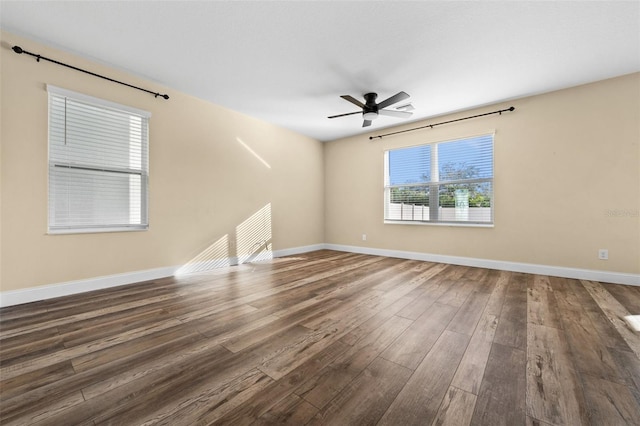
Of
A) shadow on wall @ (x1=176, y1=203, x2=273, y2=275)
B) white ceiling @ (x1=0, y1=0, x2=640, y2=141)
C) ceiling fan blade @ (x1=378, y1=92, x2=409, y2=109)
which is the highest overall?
white ceiling @ (x1=0, y1=0, x2=640, y2=141)

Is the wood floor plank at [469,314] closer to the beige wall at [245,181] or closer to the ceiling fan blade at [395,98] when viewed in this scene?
the beige wall at [245,181]

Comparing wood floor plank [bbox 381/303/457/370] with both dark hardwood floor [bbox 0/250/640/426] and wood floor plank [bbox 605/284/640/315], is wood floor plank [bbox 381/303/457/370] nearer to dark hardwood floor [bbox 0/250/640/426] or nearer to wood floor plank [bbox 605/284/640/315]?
dark hardwood floor [bbox 0/250/640/426]

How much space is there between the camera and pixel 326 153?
632cm

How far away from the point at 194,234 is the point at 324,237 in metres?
3.23

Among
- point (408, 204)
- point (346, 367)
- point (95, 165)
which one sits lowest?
point (346, 367)

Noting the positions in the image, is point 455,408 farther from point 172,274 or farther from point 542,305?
point 172,274

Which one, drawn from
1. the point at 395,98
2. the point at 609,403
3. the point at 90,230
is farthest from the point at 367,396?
the point at 90,230

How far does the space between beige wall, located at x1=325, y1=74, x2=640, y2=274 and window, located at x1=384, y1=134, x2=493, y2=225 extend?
158mm

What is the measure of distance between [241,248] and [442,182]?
3845 millimetres

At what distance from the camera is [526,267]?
12.5 feet

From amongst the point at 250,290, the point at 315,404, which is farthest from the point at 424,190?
the point at 315,404

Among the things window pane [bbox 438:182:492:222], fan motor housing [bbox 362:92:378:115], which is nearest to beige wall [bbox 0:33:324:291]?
fan motor housing [bbox 362:92:378:115]

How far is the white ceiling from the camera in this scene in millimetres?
2203

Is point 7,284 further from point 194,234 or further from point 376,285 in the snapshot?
point 376,285
